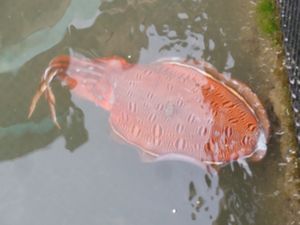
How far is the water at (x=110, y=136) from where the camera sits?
13.2ft

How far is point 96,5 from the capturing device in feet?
15.6

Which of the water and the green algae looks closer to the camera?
the water

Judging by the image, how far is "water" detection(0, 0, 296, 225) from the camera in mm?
4023

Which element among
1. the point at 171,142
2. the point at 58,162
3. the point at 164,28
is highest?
the point at 164,28

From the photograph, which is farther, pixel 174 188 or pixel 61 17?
pixel 61 17

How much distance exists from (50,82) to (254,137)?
1452mm

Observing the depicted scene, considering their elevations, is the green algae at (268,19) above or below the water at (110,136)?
above

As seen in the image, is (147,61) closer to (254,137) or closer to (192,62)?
(192,62)

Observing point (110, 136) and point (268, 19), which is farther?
point (268, 19)

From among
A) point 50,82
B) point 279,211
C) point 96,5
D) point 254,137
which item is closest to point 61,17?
point 96,5

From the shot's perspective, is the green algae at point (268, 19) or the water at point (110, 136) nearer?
the water at point (110, 136)

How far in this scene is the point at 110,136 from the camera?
13.8 feet

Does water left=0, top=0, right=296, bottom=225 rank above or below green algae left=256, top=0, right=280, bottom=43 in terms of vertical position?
below

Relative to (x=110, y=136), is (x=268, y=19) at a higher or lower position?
higher
